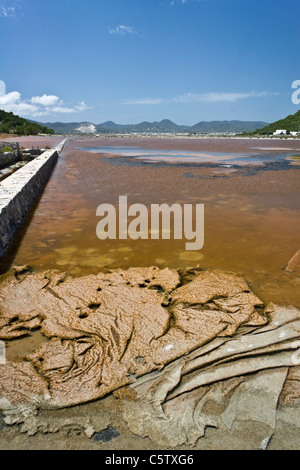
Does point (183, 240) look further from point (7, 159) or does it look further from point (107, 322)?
point (7, 159)

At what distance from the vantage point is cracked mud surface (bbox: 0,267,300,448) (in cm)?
200

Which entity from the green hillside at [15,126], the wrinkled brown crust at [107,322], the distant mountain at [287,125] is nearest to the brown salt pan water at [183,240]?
the wrinkled brown crust at [107,322]

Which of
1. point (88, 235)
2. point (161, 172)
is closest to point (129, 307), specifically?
point (88, 235)

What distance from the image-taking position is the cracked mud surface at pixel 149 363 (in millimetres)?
2004

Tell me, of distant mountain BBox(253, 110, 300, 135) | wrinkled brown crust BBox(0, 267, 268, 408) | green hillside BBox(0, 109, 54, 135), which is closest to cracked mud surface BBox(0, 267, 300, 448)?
wrinkled brown crust BBox(0, 267, 268, 408)

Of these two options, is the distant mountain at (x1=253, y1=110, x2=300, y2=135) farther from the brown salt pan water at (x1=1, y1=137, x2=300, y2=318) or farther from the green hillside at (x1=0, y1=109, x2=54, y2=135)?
the brown salt pan water at (x1=1, y1=137, x2=300, y2=318)

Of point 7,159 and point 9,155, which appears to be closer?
point 7,159

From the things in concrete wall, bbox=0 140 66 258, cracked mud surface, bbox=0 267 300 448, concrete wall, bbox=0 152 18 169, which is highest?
concrete wall, bbox=0 152 18 169

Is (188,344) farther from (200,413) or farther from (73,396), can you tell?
(73,396)

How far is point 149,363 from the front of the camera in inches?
98.3

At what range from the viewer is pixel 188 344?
2.73 meters

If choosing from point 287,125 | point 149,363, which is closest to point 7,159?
point 149,363

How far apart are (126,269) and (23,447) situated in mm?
2497

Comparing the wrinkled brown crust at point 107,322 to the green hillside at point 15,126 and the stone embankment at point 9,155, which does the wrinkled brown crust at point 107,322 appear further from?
the green hillside at point 15,126
